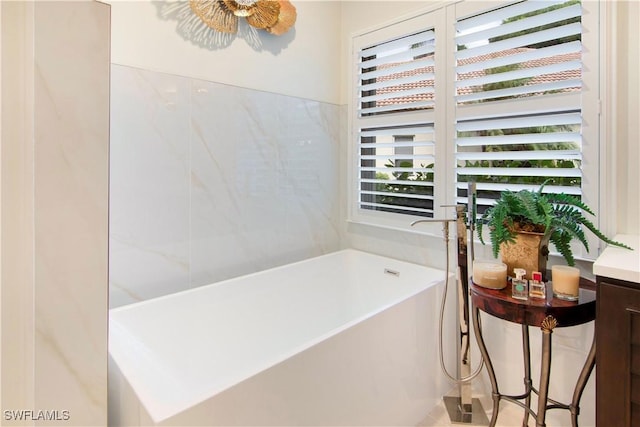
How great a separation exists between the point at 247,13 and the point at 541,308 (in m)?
2.02

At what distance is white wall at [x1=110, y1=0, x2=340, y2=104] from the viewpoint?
165cm

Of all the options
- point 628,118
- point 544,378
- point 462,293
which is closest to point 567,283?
point 544,378

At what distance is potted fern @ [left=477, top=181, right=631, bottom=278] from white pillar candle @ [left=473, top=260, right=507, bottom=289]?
0.19 feet

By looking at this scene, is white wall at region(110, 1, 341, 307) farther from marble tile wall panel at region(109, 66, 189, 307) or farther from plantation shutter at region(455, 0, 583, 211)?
plantation shutter at region(455, 0, 583, 211)

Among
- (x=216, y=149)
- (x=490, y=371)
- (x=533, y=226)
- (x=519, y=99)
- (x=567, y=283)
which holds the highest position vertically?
(x=519, y=99)

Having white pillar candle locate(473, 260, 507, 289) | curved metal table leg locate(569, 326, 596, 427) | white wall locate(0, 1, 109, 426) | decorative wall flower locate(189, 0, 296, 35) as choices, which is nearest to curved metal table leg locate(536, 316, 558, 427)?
curved metal table leg locate(569, 326, 596, 427)

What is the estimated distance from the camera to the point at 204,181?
6.30ft

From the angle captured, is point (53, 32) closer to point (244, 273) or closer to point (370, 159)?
point (244, 273)

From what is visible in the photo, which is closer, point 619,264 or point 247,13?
point 619,264

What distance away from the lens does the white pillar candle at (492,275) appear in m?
1.40

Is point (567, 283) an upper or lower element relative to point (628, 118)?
lower

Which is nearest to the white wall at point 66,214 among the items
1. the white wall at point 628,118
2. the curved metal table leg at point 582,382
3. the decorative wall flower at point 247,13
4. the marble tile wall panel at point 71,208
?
the marble tile wall panel at point 71,208

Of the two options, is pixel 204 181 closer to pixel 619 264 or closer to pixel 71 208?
pixel 71 208

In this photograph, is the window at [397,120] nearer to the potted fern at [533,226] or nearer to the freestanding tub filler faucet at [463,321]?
the freestanding tub filler faucet at [463,321]
